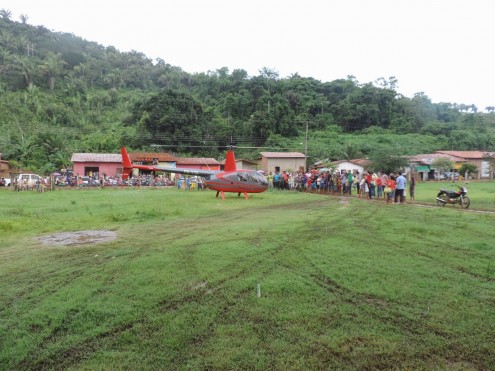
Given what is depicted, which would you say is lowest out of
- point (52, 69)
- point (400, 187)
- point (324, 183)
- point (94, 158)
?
point (324, 183)

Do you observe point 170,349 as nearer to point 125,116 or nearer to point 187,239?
point 187,239

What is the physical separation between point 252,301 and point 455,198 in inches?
590

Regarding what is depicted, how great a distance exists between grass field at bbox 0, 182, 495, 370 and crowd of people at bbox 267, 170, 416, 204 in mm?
9101

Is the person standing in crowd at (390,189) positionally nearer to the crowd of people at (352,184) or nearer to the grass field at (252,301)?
the crowd of people at (352,184)

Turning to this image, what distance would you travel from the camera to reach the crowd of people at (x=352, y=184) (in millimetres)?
19328

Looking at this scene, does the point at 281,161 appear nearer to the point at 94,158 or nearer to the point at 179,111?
the point at 179,111

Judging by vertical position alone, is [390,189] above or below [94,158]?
below

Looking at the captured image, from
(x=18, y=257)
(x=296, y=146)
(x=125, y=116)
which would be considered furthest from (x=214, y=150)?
(x=18, y=257)

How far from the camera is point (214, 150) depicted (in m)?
58.7

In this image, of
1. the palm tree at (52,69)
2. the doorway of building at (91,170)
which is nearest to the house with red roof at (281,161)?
the doorway of building at (91,170)

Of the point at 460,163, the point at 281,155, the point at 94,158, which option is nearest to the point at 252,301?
the point at 94,158

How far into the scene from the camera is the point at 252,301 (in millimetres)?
5539

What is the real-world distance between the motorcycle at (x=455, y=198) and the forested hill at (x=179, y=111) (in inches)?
1274

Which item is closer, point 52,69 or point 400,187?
point 400,187
